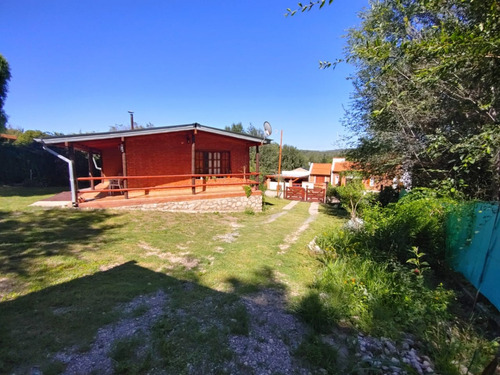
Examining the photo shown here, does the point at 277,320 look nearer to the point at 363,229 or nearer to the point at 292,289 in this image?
the point at 292,289

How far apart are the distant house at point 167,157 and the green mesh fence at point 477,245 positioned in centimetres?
799

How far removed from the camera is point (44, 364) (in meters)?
2.13

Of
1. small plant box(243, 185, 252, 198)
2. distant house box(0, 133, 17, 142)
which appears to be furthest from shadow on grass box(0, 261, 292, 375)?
distant house box(0, 133, 17, 142)

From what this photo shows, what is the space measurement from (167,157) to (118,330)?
933 centimetres

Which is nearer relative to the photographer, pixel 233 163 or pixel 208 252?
pixel 208 252

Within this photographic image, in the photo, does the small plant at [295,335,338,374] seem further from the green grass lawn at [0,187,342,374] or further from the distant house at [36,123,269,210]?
the distant house at [36,123,269,210]

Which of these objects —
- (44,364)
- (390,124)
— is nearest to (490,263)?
(44,364)

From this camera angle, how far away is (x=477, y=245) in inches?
152

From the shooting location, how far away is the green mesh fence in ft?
10.8

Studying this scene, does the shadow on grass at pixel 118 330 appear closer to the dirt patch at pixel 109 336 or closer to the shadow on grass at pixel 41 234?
the dirt patch at pixel 109 336

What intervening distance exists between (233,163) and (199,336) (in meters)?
10.8

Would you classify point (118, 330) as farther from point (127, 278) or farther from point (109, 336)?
point (127, 278)

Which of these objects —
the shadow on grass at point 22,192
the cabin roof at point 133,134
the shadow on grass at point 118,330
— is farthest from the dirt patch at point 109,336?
the shadow on grass at point 22,192

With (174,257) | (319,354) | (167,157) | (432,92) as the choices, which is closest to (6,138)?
(167,157)
